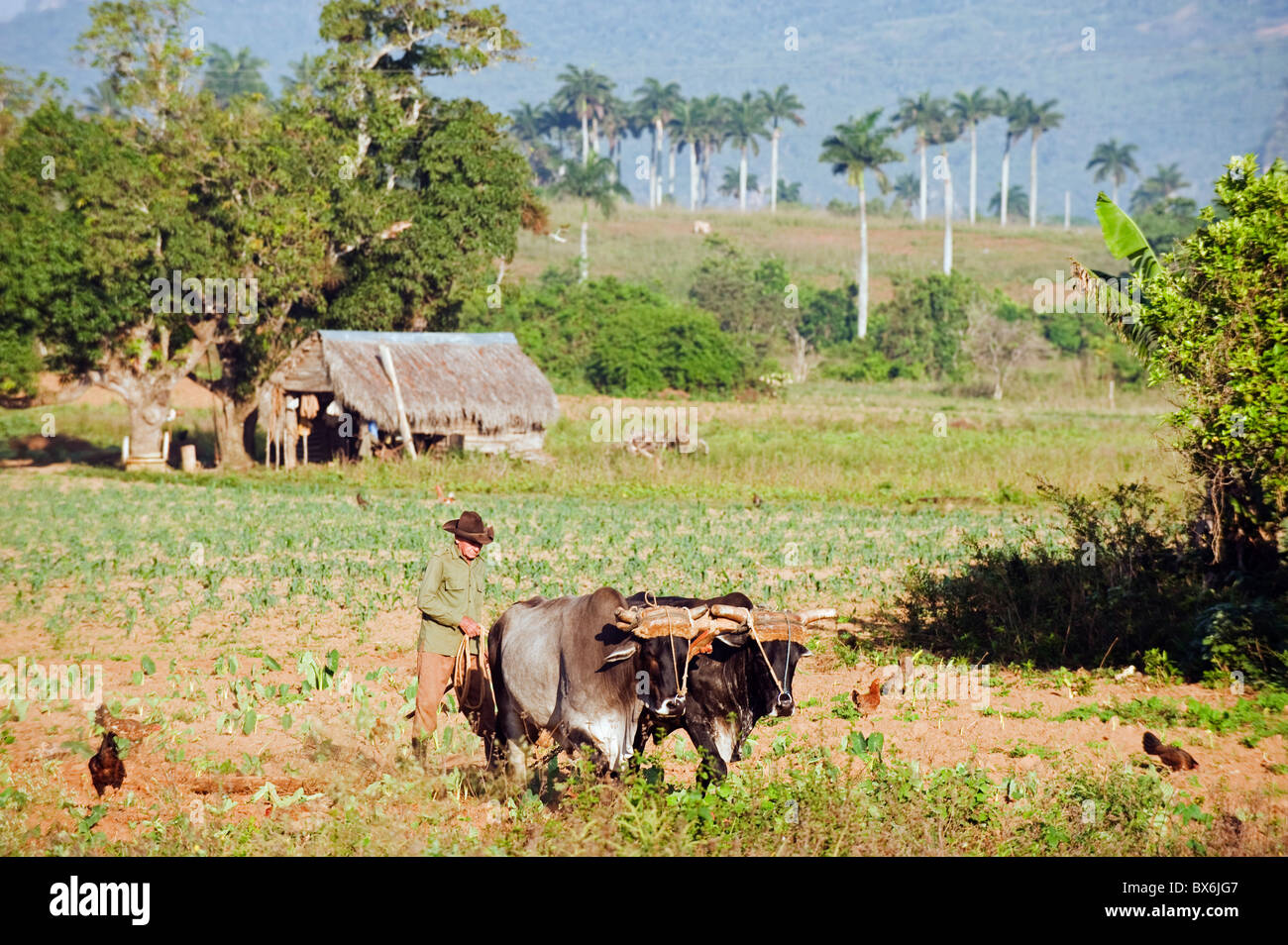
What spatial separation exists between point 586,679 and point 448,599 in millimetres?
1327

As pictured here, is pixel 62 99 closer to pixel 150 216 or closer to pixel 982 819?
pixel 150 216

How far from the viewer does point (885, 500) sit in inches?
996

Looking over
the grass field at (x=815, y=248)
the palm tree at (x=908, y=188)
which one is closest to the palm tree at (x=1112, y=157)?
the palm tree at (x=908, y=188)

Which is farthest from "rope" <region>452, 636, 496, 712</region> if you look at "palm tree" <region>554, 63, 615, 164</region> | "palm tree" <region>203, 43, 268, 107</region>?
"palm tree" <region>203, 43, 268, 107</region>

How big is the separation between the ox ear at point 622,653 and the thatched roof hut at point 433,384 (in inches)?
895

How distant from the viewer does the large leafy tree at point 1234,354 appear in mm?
11195

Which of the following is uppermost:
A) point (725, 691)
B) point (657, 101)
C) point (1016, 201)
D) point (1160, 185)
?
point (657, 101)

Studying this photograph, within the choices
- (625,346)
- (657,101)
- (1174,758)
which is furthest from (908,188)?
(1174,758)

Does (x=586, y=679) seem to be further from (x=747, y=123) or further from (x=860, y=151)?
(x=747, y=123)

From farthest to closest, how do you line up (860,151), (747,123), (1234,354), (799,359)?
(747,123) → (860,151) → (799,359) → (1234,354)

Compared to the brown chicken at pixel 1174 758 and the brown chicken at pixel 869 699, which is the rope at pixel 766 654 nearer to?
the brown chicken at pixel 869 699

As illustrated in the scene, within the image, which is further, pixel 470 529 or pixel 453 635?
pixel 453 635

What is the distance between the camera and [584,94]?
10662 cm
